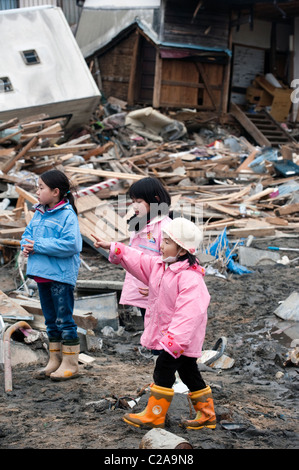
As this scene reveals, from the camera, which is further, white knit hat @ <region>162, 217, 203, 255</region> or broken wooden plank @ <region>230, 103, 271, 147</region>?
broken wooden plank @ <region>230, 103, 271, 147</region>

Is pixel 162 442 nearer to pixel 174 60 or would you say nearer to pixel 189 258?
pixel 189 258

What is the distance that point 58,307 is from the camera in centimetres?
464

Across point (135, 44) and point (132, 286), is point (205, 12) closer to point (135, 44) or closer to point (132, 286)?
point (135, 44)

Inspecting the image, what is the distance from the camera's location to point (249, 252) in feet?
31.8

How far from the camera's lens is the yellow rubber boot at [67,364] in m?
4.70

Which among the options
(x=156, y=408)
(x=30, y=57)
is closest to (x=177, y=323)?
(x=156, y=408)

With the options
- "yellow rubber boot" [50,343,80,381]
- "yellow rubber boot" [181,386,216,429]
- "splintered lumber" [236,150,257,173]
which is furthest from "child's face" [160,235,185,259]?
"splintered lumber" [236,150,257,173]

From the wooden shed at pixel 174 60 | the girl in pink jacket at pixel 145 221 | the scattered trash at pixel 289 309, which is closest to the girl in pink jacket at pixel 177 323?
the girl in pink jacket at pixel 145 221

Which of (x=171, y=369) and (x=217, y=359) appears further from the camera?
(x=217, y=359)

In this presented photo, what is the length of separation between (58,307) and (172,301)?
1.26 m

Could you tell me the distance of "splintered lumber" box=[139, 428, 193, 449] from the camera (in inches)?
125

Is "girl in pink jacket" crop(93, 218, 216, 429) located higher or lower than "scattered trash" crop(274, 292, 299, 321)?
higher

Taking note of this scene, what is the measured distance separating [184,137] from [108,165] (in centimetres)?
591

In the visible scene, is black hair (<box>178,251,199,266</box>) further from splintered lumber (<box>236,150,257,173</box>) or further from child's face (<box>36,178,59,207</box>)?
splintered lumber (<box>236,150,257,173</box>)
